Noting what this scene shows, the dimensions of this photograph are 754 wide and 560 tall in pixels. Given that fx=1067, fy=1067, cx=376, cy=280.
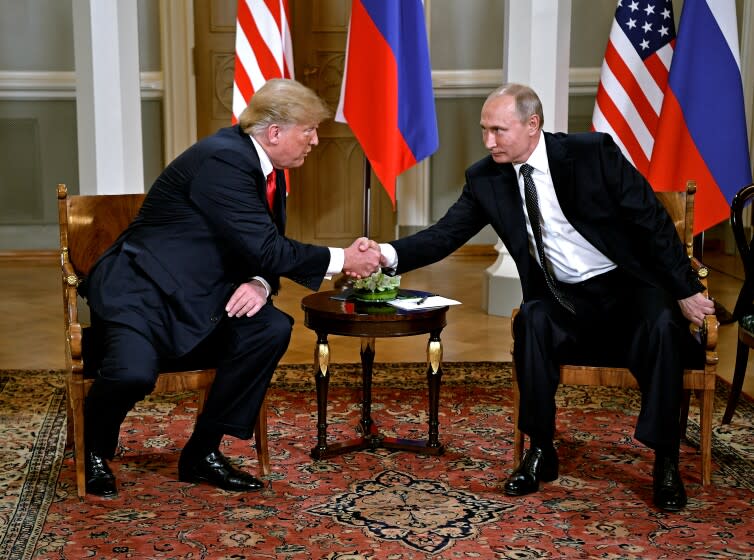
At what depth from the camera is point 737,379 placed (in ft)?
13.0

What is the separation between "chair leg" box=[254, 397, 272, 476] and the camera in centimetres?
342

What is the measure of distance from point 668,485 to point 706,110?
278 cm

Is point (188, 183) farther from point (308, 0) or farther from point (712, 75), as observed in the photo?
point (308, 0)

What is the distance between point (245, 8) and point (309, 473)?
3325 mm

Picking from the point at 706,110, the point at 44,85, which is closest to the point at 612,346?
the point at 706,110

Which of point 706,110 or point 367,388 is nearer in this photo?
point 367,388

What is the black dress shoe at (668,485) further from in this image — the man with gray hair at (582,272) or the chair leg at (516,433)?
the chair leg at (516,433)

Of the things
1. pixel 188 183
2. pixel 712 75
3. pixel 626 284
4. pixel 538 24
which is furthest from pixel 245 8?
pixel 626 284

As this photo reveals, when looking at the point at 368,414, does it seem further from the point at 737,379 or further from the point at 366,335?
the point at 737,379

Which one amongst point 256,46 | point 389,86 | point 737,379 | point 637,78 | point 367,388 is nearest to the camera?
point 367,388

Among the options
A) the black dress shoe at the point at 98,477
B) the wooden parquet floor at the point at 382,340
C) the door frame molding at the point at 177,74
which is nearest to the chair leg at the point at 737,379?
the wooden parquet floor at the point at 382,340

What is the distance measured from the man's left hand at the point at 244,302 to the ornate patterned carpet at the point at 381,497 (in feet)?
1.81

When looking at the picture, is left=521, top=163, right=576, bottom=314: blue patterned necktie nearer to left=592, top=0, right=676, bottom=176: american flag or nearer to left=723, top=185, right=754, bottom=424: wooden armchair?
left=723, top=185, right=754, bottom=424: wooden armchair

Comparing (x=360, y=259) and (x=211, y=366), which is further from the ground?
(x=360, y=259)
